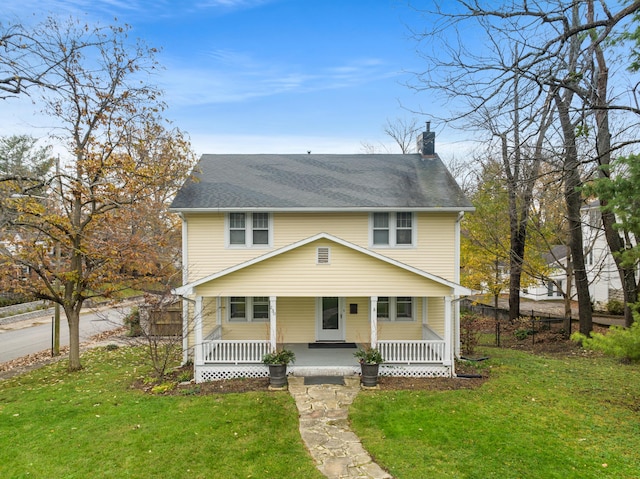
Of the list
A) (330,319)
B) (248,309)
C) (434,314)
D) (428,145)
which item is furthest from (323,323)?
(428,145)

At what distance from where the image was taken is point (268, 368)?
11.1 meters

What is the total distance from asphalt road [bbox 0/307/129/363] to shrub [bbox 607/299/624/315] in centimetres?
2814

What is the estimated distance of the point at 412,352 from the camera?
11.9 meters

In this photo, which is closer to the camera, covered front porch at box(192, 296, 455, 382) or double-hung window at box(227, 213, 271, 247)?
covered front porch at box(192, 296, 455, 382)

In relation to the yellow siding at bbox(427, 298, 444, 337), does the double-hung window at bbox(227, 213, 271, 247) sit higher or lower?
higher

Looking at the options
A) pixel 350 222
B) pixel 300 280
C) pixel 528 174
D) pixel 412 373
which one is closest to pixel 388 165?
pixel 350 222

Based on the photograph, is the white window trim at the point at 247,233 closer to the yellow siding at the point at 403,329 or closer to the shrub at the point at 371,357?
the shrub at the point at 371,357

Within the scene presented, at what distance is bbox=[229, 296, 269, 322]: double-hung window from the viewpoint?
44.5 ft

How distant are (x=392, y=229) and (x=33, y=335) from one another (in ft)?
64.8

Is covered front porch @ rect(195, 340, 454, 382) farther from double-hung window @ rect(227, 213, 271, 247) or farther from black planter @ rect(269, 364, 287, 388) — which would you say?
double-hung window @ rect(227, 213, 271, 247)

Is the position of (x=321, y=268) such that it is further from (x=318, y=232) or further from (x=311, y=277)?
(x=318, y=232)

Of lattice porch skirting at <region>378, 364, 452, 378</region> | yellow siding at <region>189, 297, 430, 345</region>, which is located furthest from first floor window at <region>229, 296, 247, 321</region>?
lattice porch skirting at <region>378, 364, 452, 378</region>

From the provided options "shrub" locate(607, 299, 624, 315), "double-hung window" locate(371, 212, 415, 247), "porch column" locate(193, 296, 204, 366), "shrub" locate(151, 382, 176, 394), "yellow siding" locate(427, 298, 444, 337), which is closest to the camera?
"shrub" locate(151, 382, 176, 394)

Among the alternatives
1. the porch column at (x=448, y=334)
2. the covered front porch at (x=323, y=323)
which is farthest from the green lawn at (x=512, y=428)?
the covered front porch at (x=323, y=323)
